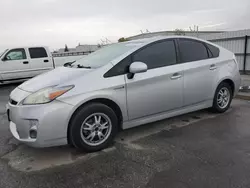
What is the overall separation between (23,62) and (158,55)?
26.2 ft

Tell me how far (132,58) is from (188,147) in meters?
1.56

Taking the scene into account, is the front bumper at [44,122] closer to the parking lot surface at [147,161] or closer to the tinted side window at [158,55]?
the parking lot surface at [147,161]

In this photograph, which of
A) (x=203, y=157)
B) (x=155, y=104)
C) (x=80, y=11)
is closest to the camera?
(x=203, y=157)

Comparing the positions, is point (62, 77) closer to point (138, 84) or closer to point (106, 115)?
point (106, 115)

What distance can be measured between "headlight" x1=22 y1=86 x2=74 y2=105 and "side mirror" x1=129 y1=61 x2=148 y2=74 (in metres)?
0.91

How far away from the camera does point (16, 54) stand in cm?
1005

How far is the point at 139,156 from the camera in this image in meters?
3.19

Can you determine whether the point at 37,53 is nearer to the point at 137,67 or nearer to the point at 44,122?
the point at 137,67

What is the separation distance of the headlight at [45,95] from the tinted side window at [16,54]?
7.83m

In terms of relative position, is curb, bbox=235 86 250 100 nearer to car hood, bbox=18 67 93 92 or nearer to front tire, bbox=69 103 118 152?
front tire, bbox=69 103 118 152

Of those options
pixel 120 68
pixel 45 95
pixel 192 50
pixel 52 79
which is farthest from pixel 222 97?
pixel 45 95

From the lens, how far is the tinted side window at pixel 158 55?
12.4ft

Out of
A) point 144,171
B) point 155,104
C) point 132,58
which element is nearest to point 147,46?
point 132,58

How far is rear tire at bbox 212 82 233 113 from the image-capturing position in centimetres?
475
